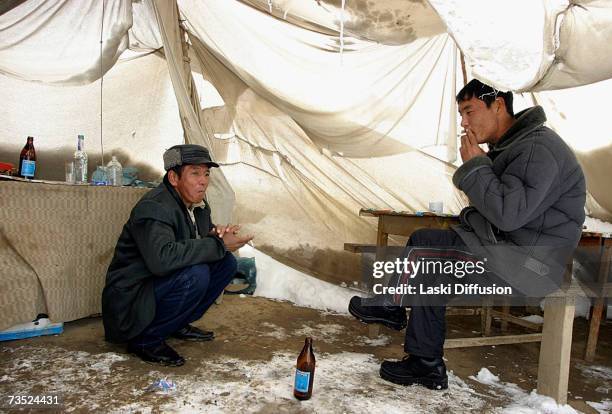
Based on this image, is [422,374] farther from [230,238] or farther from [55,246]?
[55,246]

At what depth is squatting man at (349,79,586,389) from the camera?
1.85 meters

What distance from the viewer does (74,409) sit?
1.70 m

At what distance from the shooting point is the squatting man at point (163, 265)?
212 cm

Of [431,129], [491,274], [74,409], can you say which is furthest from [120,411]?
[431,129]

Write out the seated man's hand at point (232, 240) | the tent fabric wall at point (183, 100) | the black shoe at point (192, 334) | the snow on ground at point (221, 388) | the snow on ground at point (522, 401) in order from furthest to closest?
the tent fabric wall at point (183, 100), the black shoe at point (192, 334), the seated man's hand at point (232, 240), the snow on ground at point (522, 401), the snow on ground at point (221, 388)

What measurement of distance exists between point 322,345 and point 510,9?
83.8 inches

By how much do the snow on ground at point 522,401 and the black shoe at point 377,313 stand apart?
1.69 feet

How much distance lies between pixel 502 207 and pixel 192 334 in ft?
6.27

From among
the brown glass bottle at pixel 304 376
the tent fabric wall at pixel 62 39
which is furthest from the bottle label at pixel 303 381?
the tent fabric wall at pixel 62 39

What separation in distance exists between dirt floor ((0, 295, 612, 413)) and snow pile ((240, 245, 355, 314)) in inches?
24.4

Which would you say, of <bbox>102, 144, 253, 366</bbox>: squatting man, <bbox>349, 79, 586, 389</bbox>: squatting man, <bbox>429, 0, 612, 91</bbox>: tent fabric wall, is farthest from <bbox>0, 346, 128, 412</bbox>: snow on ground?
<bbox>429, 0, 612, 91</bbox>: tent fabric wall

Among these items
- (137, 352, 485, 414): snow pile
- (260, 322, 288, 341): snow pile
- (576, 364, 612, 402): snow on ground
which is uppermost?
(576, 364, 612, 402): snow on ground

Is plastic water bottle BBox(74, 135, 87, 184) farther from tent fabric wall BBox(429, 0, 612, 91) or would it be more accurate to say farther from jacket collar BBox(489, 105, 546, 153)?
jacket collar BBox(489, 105, 546, 153)

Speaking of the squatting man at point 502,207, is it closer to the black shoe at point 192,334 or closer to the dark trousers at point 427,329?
the dark trousers at point 427,329
